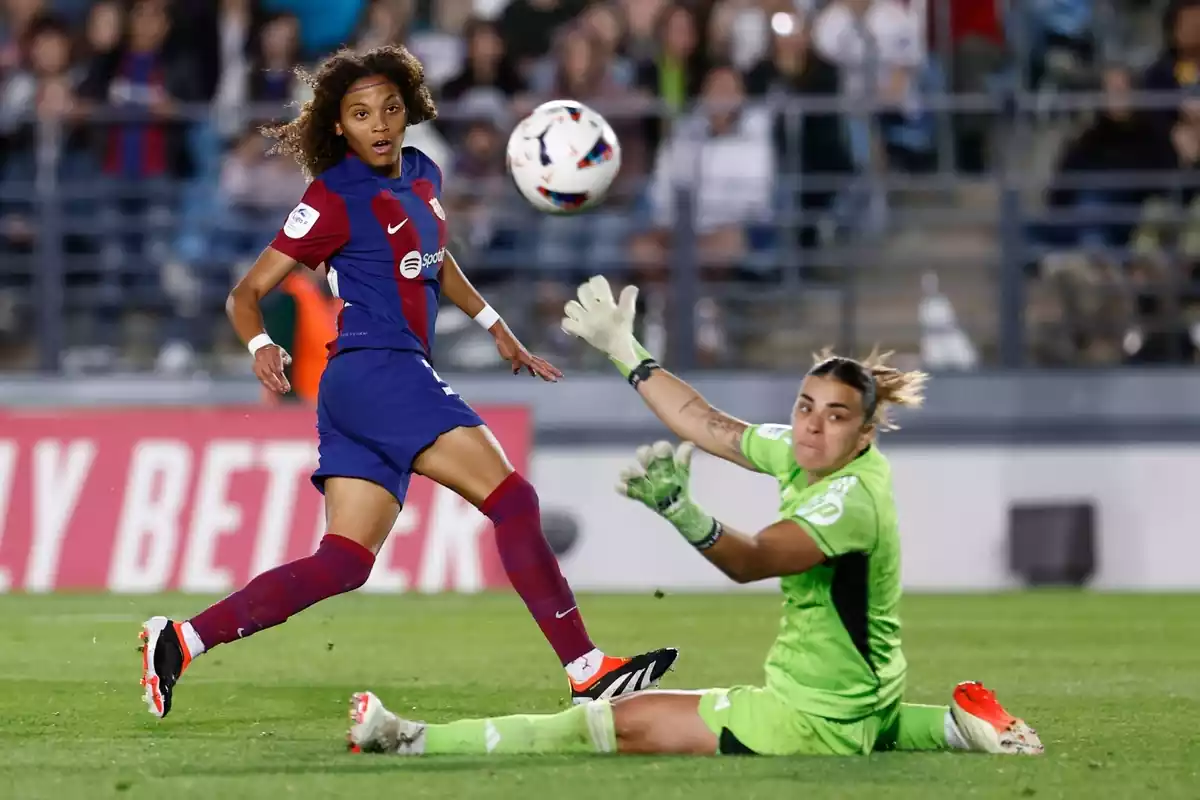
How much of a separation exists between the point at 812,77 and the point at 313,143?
7768 mm

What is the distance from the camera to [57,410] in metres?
13.3

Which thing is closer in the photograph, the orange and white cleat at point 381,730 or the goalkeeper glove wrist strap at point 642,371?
the orange and white cleat at point 381,730

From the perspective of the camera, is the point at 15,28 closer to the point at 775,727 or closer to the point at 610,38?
the point at 610,38

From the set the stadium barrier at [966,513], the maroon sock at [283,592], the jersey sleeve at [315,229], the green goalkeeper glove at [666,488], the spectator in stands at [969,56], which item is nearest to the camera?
the green goalkeeper glove at [666,488]

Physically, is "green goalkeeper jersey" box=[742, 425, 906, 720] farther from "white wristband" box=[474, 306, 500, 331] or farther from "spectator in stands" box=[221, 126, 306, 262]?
"spectator in stands" box=[221, 126, 306, 262]

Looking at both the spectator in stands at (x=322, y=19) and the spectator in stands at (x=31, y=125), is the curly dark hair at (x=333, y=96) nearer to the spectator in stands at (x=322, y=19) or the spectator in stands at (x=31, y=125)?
the spectator in stands at (x=31, y=125)

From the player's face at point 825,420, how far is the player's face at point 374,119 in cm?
187

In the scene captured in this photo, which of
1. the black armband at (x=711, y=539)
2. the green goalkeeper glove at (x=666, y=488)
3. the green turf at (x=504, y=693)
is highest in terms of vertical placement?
the green goalkeeper glove at (x=666, y=488)

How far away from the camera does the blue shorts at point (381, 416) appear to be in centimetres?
629

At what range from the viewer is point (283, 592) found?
6180 millimetres

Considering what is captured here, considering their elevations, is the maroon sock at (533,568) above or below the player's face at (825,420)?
below

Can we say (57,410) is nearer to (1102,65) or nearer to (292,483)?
(292,483)

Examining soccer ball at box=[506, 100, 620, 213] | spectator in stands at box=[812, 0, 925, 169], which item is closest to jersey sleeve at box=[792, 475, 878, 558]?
soccer ball at box=[506, 100, 620, 213]

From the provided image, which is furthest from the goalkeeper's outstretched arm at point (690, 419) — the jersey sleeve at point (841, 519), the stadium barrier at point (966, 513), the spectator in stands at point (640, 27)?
the spectator in stands at point (640, 27)
